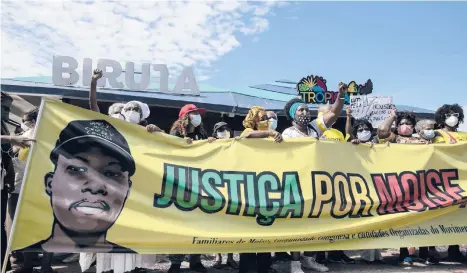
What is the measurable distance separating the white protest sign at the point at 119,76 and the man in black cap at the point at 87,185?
6.34 metres

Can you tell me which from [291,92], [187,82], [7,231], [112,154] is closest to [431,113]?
[291,92]

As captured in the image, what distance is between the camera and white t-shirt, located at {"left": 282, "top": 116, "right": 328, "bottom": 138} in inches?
196

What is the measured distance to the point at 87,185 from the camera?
3.94 m

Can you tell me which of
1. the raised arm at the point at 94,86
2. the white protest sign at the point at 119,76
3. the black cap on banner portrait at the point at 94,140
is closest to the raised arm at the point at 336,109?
the black cap on banner portrait at the point at 94,140

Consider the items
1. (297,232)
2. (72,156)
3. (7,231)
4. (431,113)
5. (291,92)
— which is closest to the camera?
(72,156)

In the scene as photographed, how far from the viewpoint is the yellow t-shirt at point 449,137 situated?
17.6 feet

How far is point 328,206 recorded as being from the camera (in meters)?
4.48

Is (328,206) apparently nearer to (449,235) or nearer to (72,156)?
(449,235)

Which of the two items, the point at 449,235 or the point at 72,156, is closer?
the point at 72,156

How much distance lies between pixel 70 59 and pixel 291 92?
6.83m

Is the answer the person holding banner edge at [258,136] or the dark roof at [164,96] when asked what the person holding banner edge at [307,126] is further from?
the dark roof at [164,96]

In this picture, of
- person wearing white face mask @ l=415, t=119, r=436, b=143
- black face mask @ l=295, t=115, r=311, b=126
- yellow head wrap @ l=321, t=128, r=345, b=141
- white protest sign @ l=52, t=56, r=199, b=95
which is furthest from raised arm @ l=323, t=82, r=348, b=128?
white protest sign @ l=52, t=56, r=199, b=95

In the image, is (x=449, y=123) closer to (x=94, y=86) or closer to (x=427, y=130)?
(x=427, y=130)

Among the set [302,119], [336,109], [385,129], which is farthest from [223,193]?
[385,129]
